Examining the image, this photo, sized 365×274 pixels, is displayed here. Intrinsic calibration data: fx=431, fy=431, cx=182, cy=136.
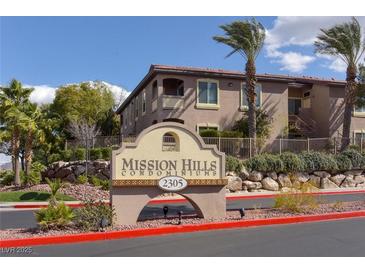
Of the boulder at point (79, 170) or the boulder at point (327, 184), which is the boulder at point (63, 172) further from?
the boulder at point (327, 184)

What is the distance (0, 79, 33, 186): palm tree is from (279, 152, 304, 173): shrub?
13117 millimetres

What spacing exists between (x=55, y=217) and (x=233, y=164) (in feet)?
41.8

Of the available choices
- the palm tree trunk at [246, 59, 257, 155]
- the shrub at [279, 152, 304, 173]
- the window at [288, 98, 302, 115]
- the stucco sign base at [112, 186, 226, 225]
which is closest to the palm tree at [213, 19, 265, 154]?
the palm tree trunk at [246, 59, 257, 155]

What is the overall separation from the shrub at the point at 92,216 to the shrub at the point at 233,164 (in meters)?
11.7

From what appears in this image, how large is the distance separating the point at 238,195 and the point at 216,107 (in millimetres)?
9509

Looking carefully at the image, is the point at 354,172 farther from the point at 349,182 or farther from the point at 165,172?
the point at 165,172

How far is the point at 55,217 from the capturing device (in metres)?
9.16

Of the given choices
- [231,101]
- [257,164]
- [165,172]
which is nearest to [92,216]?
[165,172]

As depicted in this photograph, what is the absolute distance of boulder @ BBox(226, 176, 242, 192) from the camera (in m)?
20.5

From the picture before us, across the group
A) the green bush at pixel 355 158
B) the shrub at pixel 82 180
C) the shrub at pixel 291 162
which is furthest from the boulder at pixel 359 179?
the shrub at pixel 82 180

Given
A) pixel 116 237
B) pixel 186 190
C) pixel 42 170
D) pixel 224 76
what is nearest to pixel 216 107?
pixel 224 76

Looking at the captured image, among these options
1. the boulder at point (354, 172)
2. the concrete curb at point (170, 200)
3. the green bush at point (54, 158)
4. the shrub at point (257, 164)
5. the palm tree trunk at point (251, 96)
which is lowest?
the concrete curb at point (170, 200)

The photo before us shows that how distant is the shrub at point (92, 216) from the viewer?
9189mm

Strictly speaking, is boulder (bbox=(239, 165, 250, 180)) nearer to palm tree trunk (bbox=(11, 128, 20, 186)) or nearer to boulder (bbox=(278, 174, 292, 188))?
boulder (bbox=(278, 174, 292, 188))
